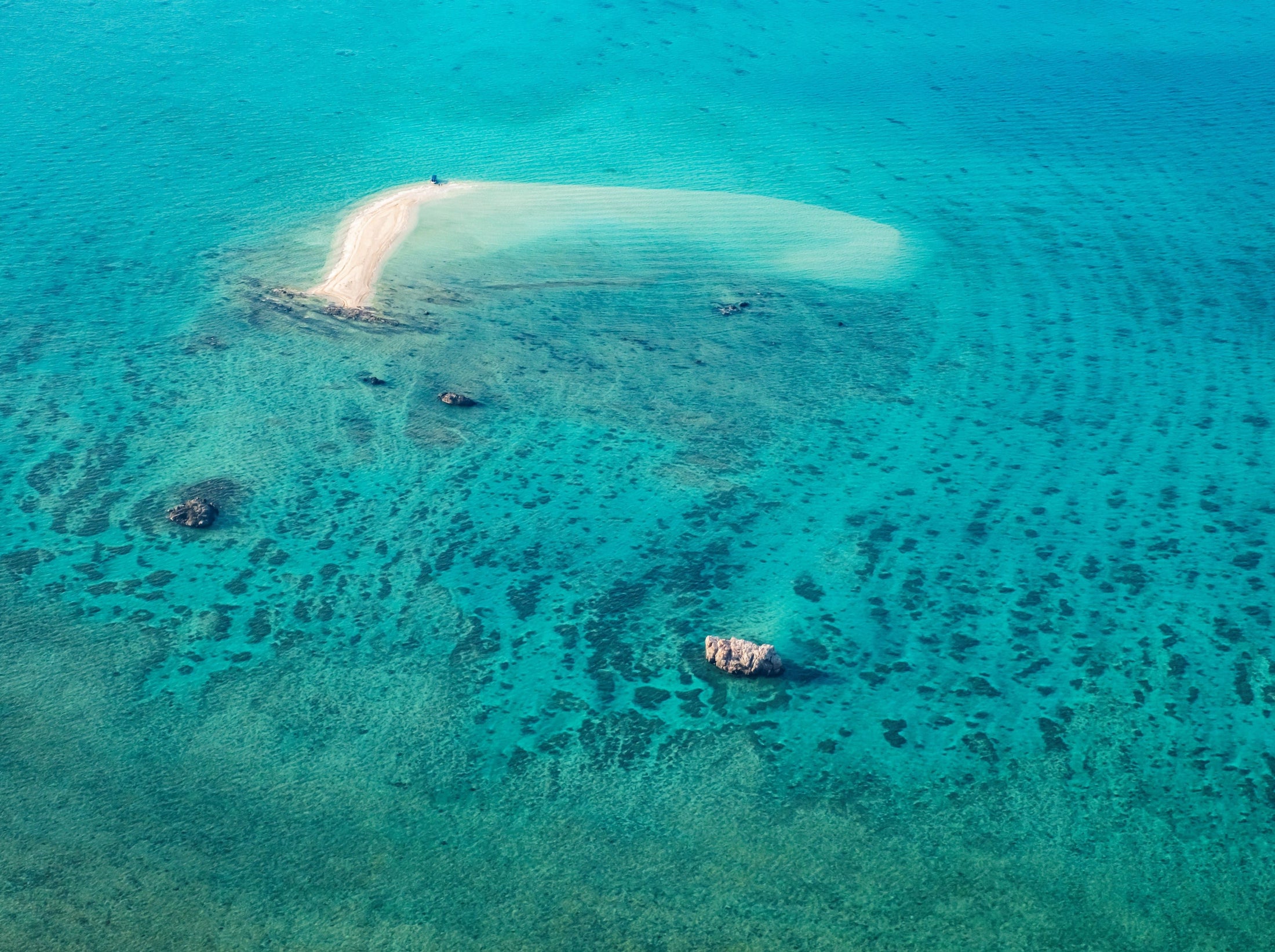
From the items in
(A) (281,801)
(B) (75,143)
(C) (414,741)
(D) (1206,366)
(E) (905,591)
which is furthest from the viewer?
(B) (75,143)

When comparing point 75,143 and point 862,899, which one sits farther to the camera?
point 75,143

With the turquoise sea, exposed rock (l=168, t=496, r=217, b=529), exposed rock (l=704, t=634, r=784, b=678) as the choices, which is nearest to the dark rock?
the turquoise sea

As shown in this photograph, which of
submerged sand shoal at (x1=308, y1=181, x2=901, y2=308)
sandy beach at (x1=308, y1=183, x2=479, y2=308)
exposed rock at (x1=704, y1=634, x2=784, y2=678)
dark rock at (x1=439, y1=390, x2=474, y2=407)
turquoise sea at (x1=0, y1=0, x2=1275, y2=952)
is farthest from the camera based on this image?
submerged sand shoal at (x1=308, y1=181, x2=901, y2=308)

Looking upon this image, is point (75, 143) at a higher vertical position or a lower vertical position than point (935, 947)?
higher

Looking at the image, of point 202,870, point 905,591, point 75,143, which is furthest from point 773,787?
point 75,143

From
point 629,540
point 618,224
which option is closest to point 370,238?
point 618,224

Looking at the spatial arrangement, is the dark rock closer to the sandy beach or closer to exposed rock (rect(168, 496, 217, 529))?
the sandy beach

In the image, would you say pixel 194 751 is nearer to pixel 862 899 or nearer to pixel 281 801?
pixel 281 801

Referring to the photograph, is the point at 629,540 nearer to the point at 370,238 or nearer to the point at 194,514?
the point at 194,514
